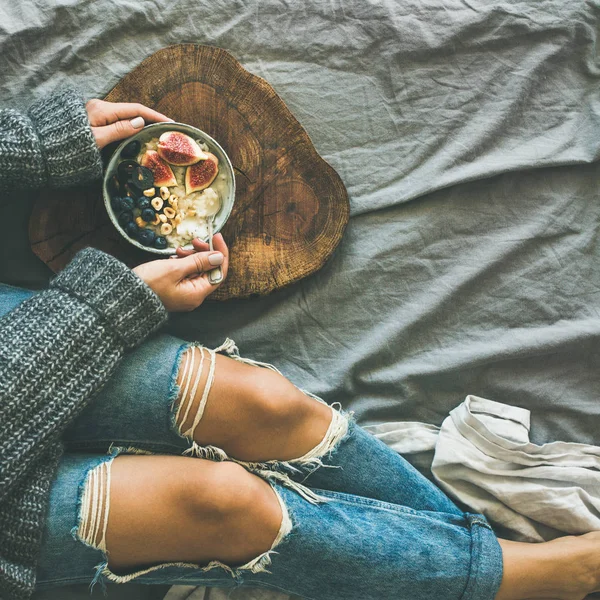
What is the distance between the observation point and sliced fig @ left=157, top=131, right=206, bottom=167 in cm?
116

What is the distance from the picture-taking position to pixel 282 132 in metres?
1.25

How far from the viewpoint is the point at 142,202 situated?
3.82ft

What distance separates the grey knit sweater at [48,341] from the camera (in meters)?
0.98

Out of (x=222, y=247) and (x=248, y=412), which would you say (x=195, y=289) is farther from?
(x=248, y=412)

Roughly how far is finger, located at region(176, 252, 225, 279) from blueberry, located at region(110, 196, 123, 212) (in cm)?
16

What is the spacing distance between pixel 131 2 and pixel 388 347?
2.92 feet

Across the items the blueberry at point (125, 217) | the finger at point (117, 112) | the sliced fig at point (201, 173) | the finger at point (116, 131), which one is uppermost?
the finger at point (117, 112)

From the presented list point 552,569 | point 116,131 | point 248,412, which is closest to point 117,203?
point 116,131

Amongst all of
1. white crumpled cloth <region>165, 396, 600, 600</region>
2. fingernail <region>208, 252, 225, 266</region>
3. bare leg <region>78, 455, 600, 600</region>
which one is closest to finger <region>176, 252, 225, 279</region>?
fingernail <region>208, 252, 225, 266</region>

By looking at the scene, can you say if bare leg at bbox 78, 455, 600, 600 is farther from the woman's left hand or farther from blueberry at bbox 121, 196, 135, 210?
the woman's left hand

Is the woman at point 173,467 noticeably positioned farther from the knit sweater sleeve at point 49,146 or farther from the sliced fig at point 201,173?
the sliced fig at point 201,173

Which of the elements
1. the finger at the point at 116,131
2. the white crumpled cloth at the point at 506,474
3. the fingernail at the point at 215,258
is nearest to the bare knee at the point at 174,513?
the white crumpled cloth at the point at 506,474

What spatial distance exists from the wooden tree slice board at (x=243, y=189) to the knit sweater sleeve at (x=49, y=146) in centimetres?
10

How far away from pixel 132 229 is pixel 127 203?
0.05 metres
